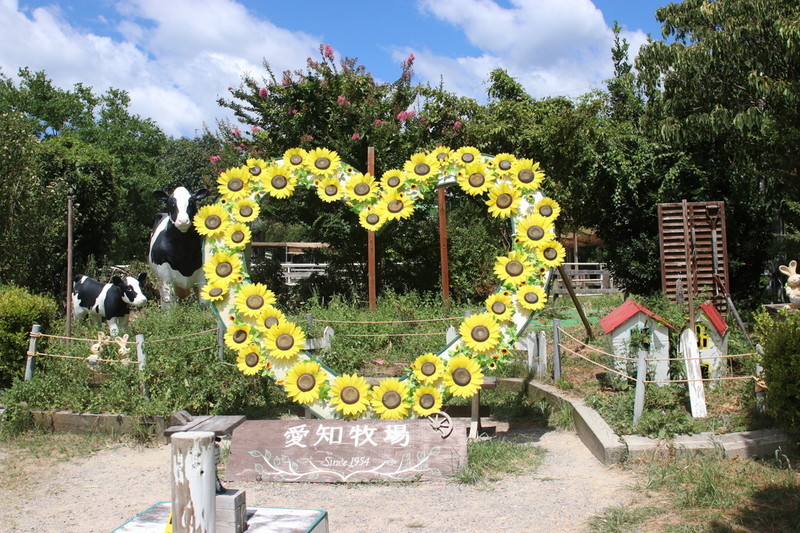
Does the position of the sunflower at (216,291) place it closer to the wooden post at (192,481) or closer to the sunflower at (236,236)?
the sunflower at (236,236)

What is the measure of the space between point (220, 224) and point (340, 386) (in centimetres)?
198

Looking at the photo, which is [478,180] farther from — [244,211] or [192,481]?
[192,481]

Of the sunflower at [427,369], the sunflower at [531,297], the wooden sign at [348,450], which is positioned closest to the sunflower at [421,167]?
the sunflower at [531,297]

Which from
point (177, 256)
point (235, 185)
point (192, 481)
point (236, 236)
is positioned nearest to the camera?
point (192, 481)

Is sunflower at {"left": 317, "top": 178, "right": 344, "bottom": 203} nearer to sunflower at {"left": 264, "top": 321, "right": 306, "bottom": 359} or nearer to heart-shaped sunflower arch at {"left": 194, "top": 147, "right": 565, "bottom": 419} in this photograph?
heart-shaped sunflower arch at {"left": 194, "top": 147, "right": 565, "bottom": 419}

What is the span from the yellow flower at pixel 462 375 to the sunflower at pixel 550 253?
1156 millimetres

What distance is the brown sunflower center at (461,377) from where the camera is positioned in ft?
20.8

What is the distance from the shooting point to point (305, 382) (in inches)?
251

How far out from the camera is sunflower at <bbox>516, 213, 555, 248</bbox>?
21.5 ft

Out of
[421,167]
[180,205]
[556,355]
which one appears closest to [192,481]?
[421,167]

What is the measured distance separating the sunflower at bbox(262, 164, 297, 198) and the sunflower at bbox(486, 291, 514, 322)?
226 centimetres

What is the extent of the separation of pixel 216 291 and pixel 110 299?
3703 mm

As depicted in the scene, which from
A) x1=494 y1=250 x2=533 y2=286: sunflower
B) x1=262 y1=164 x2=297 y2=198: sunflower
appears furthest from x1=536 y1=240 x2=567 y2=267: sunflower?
x1=262 y1=164 x2=297 y2=198: sunflower

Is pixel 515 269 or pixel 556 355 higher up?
pixel 515 269
